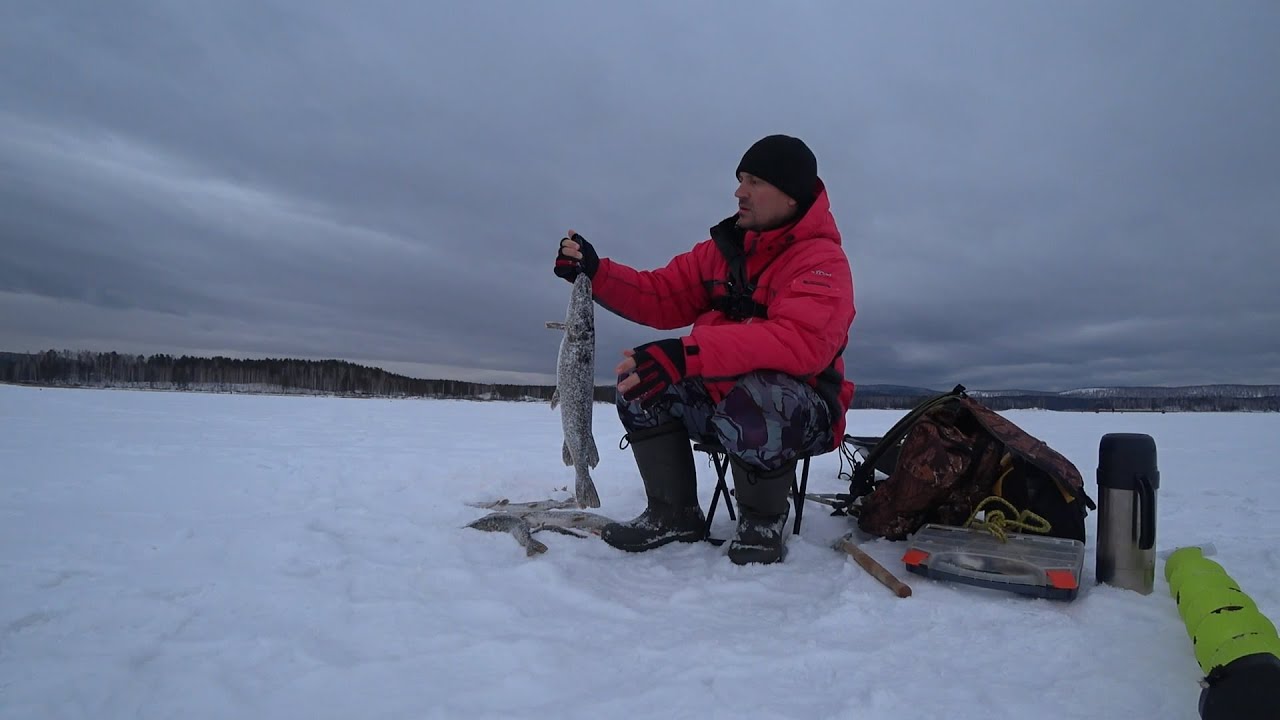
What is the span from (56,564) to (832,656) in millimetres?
3268

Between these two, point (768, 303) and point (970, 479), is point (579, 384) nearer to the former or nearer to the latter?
point (768, 303)

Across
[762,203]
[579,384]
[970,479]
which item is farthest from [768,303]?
[970,479]

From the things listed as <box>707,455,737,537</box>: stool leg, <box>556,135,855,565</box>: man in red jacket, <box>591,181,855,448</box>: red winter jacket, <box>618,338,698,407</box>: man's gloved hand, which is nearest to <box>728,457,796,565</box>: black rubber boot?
<box>556,135,855,565</box>: man in red jacket

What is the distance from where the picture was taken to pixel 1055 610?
250 centimetres

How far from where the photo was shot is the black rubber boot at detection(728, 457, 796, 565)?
3.29 metres

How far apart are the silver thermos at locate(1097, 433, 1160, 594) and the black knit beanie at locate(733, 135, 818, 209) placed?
1952 mm

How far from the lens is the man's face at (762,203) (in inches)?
140

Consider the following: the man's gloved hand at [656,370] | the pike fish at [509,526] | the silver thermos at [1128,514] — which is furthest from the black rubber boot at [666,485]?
the silver thermos at [1128,514]

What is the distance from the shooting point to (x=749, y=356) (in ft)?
10.2

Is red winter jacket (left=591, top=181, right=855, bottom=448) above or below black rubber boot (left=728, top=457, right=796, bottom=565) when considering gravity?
above

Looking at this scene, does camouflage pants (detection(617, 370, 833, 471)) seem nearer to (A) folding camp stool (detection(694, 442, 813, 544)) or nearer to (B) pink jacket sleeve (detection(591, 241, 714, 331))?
(A) folding camp stool (detection(694, 442, 813, 544))

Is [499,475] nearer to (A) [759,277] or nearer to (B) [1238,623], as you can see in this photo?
(A) [759,277]

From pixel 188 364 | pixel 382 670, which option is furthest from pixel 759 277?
pixel 188 364

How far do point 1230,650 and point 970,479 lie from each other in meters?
→ 1.98
